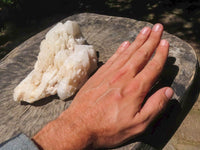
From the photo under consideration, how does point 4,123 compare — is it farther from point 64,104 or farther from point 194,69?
point 194,69

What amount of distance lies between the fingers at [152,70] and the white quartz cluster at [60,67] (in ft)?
1.54

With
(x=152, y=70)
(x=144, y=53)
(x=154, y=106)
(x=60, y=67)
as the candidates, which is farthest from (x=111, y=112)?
(x=60, y=67)

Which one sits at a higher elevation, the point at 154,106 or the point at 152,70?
the point at 152,70

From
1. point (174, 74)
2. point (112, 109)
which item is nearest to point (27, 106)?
point (112, 109)

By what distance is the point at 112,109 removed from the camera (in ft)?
4.89

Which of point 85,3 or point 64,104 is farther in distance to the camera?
point 85,3

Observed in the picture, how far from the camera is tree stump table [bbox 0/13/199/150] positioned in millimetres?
1687

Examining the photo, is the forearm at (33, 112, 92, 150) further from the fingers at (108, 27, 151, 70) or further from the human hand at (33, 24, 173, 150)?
the fingers at (108, 27, 151, 70)

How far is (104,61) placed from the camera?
212 centimetres

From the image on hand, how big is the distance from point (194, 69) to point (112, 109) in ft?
2.58

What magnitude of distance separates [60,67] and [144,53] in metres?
0.68

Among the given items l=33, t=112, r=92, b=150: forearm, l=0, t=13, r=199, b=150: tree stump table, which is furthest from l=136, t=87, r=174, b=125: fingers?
l=33, t=112, r=92, b=150: forearm

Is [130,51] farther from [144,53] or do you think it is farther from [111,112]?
[111,112]

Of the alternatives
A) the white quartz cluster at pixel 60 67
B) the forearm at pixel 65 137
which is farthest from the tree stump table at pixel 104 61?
the forearm at pixel 65 137
